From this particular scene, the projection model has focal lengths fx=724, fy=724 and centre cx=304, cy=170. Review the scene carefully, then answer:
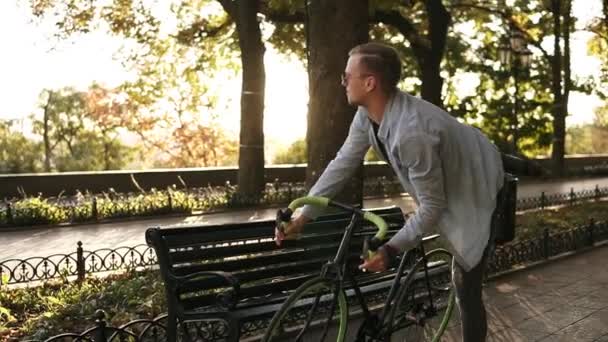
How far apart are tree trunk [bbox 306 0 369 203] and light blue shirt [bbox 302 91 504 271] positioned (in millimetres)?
3839

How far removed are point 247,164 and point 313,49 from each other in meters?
12.0

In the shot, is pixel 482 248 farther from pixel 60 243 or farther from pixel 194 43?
pixel 194 43

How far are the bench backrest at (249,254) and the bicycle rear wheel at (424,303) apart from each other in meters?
0.40

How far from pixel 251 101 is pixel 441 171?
16312 millimetres

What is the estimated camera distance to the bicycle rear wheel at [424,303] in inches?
168

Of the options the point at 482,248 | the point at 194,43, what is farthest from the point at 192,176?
the point at 482,248

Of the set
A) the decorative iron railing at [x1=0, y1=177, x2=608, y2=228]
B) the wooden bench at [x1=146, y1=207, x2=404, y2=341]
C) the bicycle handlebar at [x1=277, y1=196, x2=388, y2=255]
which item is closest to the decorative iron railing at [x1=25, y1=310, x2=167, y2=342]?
the wooden bench at [x1=146, y1=207, x2=404, y2=341]

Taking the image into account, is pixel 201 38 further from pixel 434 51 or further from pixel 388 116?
pixel 388 116

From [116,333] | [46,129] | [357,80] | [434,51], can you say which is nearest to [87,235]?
[434,51]

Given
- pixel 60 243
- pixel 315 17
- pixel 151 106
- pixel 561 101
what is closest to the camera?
pixel 315 17

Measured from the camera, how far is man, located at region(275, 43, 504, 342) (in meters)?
3.38

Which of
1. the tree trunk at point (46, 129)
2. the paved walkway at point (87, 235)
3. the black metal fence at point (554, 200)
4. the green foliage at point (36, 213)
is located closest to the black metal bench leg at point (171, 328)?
the paved walkway at point (87, 235)

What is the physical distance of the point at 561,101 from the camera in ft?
102

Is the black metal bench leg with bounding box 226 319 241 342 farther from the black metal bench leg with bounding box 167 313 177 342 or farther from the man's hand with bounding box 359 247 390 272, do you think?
the man's hand with bounding box 359 247 390 272
